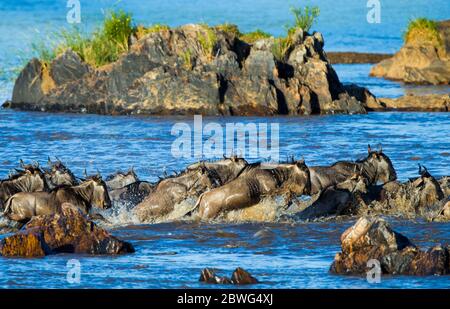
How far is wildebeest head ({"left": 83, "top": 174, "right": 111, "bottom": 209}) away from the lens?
15094 millimetres

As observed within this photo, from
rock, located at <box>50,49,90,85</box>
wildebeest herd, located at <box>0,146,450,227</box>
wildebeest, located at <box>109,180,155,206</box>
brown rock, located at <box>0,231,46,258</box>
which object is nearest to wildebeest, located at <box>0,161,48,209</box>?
wildebeest herd, located at <box>0,146,450,227</box>

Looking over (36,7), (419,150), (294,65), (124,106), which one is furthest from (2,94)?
(36,7)

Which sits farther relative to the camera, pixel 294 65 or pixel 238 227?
pixel 294 65

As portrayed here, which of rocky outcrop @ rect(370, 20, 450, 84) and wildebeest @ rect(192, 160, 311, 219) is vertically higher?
rocky outcrop @ rect(370, 20, 450, 84)

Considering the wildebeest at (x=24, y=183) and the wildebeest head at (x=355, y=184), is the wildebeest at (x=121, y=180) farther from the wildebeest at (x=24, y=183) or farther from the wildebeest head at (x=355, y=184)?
the wildebeest head at (x=355, y=184)

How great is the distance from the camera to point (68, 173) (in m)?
16.4

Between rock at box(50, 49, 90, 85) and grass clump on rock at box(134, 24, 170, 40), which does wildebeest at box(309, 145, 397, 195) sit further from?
rock at box(50, 49, 90, 85)

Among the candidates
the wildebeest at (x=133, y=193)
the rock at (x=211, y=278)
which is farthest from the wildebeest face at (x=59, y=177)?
the rock at (x=211, y=278)

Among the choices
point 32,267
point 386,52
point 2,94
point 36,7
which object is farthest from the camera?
point 36,7

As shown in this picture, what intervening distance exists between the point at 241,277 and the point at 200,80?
14.6m

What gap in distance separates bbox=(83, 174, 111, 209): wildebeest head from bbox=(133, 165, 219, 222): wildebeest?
54cm

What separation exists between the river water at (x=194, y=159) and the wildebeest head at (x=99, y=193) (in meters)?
0.44
